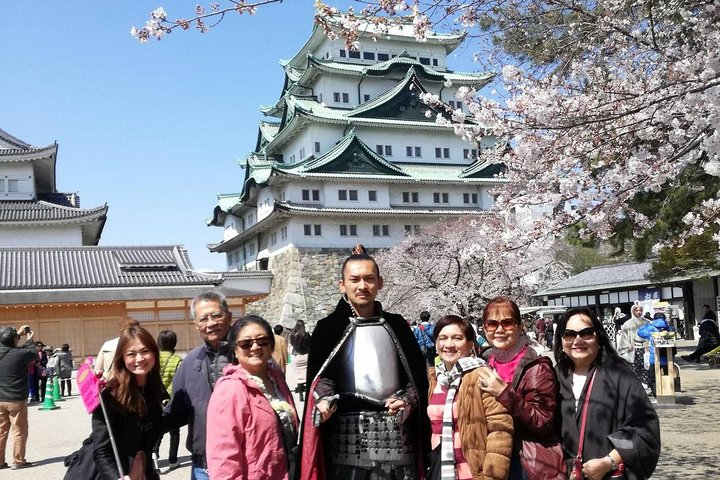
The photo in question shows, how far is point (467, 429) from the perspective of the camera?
3.12 meters

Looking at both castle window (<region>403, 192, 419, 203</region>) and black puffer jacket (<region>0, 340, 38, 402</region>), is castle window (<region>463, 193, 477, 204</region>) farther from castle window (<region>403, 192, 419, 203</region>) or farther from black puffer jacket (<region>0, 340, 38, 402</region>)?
black puffer jacket (<region>0, 340, 38, 402</region>)

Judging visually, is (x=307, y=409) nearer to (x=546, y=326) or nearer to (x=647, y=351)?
(x=647, y=351)

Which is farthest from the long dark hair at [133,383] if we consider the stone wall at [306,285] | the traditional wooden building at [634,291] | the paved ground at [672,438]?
the stone wall at [306,285]

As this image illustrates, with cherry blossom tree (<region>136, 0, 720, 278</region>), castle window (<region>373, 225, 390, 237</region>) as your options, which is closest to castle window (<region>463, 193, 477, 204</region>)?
castle window (<region>373, 225, 390, 237</region>)

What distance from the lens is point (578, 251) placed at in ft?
143

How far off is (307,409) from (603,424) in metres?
1.41

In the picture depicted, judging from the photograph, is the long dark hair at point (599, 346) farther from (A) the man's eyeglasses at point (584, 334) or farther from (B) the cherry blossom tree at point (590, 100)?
(B) the cherry blossom tree at point (590, 100)

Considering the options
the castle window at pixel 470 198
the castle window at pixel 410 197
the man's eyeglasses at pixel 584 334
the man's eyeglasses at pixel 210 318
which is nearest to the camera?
the man's eyeglasses at pixel 584 334

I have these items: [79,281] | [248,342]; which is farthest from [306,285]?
[248,342]

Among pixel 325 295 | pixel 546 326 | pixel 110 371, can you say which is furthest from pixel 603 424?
pixel 325 295

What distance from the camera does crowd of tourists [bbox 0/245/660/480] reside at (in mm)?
3053

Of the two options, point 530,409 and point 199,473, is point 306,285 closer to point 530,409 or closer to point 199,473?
point 199,473

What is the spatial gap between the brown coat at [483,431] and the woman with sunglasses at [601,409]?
37cm

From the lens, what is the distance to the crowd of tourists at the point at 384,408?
10.0 ft
